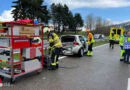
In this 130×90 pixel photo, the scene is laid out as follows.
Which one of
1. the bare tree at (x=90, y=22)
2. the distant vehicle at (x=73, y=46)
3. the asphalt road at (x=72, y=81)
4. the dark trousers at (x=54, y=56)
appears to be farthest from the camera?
the bare tree at (x=90, y=22)

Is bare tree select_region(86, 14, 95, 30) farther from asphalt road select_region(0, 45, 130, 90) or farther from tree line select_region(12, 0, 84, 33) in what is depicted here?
asphalt road select_region(0, 45, 130, 90)

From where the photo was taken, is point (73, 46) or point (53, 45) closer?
point (53, 45)

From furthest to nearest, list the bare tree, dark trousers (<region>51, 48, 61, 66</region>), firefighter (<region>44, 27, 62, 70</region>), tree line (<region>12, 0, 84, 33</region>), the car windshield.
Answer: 1. the bare tree
2. tree line (<region>12, 0, 84, 33</region>)
3. the car windshield
4. dark trousers (<region>51, 48, 61, 66</region>)
5. firefighter (<region>44, 27, 62, 70</region>)

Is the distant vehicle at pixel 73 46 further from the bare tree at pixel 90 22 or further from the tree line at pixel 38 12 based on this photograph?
the bare tree at pixel 90 22

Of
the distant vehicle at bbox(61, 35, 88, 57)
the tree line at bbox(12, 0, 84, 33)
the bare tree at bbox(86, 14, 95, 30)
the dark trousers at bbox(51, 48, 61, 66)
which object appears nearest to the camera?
the dark trousers at bbox(51, 48, 61, 66)

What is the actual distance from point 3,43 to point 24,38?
714 mm

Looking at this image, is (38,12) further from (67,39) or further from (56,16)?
(67,39)

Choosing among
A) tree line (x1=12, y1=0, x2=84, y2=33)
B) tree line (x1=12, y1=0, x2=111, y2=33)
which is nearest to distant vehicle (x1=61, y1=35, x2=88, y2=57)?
tree line (x1=12, y1=0, x2=111, y2=33)

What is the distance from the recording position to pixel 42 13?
4588cm

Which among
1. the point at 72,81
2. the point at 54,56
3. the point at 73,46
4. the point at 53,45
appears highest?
the point at 53,45

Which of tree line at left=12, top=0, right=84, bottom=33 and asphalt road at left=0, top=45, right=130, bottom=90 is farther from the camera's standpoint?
tree line at left=12, top=0, right=84, bottom=33

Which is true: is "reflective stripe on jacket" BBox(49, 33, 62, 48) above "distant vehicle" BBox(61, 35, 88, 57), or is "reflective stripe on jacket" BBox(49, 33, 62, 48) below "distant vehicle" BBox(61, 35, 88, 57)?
above

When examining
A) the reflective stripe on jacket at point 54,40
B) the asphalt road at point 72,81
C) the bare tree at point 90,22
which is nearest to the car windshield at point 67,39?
the reflective stripe on jacket at point 54,40

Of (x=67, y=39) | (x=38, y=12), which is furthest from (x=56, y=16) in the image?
(x=67, y=39)
